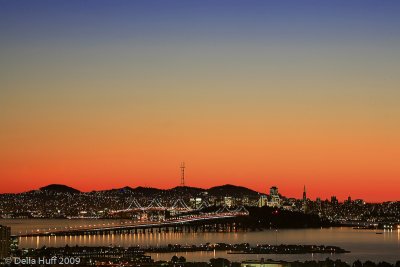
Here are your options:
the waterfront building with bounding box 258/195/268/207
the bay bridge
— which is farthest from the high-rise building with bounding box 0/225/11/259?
the waterfront building with bounding box 258/195/268/207

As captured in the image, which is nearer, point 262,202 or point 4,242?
point 4,242

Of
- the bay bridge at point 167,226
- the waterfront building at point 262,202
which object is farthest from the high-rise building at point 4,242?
the waterfront building at point 262,202

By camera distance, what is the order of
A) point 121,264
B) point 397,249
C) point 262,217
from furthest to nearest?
point 262,217 → point 397,249 → point 121,264

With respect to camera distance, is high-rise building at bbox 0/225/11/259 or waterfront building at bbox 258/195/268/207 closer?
high-rise building at bbox 0/225/11/259

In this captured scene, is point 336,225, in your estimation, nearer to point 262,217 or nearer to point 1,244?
point 262,217

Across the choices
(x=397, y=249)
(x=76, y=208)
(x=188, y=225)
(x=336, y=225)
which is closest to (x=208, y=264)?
(x=397, y=249)

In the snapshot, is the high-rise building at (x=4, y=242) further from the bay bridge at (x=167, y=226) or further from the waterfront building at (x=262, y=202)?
the waterfront building at (x=262, y=202)

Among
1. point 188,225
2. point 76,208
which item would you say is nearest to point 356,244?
point 188,225

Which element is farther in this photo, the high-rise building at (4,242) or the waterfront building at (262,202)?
the waterfront building at (262,202)

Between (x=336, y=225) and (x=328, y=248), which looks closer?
(x=328, y=248)

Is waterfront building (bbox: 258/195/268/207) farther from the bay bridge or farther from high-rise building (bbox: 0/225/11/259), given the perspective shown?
high-rise building (bbox: 0/225/11/259)

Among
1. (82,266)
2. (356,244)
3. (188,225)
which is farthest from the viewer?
(188,225)
